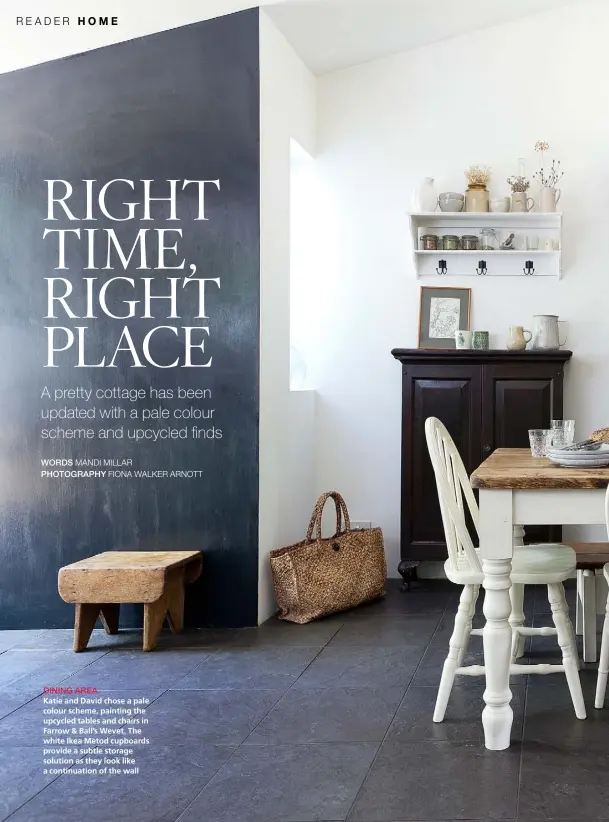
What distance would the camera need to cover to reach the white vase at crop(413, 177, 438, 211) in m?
5.28

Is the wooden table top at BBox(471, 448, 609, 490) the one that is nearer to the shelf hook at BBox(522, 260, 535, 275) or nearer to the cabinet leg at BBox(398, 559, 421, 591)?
the cabinet leg at BBox(398, 559, 421, 591)

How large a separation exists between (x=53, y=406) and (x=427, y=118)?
109 inches

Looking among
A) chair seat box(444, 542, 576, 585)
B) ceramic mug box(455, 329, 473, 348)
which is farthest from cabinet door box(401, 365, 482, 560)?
chair seat box(444, 542, 576, 585)

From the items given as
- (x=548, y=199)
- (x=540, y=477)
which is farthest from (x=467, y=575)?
(x=548, y=199)

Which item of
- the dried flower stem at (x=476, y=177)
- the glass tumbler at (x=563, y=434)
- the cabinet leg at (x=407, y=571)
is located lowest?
the cabinet leg at (x=407, y=571)

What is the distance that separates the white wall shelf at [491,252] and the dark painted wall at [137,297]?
57.8 inches

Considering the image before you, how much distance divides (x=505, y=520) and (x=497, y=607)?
10.2 inches

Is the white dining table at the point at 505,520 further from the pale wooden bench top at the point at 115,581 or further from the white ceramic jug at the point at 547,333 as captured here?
the white ceramic jug at the point at 547,333

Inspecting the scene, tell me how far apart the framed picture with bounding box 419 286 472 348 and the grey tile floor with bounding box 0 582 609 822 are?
1.86 m

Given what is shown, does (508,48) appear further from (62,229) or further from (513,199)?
(62,229)

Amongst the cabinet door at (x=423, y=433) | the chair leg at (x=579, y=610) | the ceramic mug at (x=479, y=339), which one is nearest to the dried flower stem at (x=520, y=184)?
the ceramic mug at (x=479, y=339)

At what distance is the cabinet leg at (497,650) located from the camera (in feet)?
9.08

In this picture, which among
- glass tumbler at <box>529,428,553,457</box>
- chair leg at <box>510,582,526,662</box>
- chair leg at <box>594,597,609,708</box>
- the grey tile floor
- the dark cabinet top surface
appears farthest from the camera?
the dark cabinet top surface

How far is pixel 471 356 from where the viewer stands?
16.6 ft
